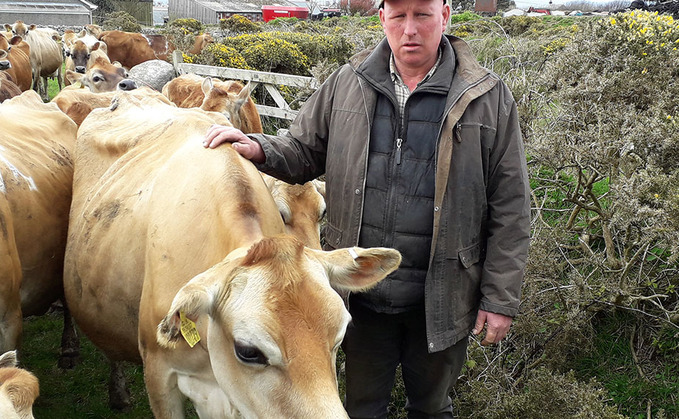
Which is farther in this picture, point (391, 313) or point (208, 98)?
point (208, 98)

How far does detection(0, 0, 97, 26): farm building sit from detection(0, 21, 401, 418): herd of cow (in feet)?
116

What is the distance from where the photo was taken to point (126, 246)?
10.3ft

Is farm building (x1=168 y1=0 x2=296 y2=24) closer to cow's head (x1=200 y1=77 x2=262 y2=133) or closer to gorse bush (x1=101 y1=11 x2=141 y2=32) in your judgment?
gorse bush (x1=101 y1=11 x2=141 y2=32)

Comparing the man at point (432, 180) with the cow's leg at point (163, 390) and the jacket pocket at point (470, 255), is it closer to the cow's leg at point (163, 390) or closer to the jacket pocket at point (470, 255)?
the jacket pocket at point (470, 255)

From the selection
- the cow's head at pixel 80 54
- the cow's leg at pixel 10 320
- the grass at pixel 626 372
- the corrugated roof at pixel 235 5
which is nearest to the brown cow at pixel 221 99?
the cow's leg at pixel 10 320

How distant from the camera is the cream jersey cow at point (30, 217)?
3457mm

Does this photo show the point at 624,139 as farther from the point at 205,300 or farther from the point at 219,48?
the point at 219,48

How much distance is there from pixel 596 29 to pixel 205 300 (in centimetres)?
456

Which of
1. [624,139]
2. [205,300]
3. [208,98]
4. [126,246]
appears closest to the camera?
[205,300]

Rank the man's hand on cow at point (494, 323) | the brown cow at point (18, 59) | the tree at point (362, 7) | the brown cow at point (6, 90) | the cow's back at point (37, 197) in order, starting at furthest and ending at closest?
the tree at point (362, 7) < the brown cow at point (18, 59) < the brown cow at point (6, 90) < the cow's back at point (37, 197) < the man's hand on cow at point (494, 323)

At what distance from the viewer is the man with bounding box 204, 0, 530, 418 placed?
8.83 ft

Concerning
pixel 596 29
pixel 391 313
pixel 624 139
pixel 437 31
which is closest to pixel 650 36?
pixel 596 29

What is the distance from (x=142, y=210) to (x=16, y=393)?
4.28 ft

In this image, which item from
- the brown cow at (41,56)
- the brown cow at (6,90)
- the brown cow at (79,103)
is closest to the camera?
the brown cow at (79,103)
